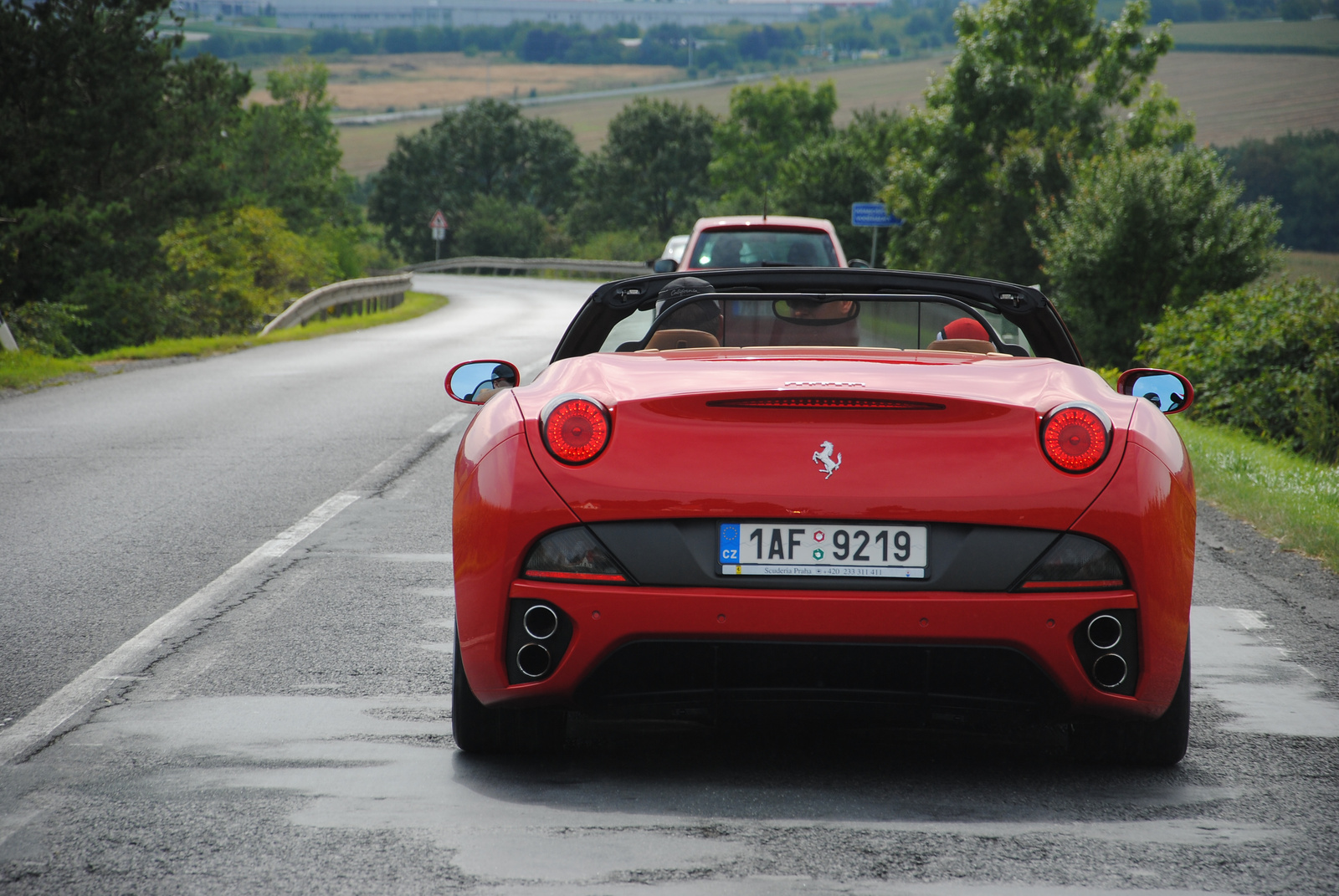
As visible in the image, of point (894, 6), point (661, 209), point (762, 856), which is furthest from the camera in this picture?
point (894, 6)

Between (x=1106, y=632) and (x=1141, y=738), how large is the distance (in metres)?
0.51

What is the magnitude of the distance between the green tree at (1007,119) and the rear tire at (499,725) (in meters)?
40.2

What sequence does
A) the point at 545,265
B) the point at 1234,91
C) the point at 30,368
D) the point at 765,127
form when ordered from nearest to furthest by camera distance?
the point at 30,368
the point at 545,265
the point at 1234,91
the point at 765,127

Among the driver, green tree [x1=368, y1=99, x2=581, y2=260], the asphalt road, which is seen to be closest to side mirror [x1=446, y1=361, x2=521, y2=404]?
the driver

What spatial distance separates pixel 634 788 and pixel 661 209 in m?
Result: 109

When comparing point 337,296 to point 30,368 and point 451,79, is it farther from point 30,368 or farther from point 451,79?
point 451,79

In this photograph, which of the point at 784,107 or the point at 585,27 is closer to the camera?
the point at 784,107

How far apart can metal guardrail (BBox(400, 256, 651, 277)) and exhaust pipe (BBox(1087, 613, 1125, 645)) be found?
48.8m

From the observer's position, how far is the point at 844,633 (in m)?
3.35

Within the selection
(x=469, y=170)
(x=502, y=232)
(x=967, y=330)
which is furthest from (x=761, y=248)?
(x=469, y=170)

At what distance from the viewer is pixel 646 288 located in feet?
15.3

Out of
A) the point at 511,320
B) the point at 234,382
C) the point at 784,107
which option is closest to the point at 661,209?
the point at 784,107

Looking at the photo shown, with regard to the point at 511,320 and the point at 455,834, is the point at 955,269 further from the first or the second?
the point at 455,834

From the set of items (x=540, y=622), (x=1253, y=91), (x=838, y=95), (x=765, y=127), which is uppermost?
(x=1253, y=91)
